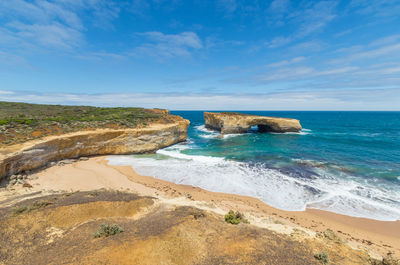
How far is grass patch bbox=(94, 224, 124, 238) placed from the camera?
5.98 metres

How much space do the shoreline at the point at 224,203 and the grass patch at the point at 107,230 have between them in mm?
3704

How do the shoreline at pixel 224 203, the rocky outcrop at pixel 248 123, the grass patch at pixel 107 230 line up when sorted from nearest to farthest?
the grass patch at pixel 107 230
the shoreline at pixel 224 203
the rocky outcrop at pixel 248 123

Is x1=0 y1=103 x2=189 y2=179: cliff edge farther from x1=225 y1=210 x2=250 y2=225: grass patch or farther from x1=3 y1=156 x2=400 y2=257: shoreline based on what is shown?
x1=225 y1=210 x2=250 y2=225: grass patch

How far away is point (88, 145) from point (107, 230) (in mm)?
17018

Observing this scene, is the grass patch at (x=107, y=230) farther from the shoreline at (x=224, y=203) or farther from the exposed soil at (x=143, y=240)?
the shoreline at (x=224, y=203)

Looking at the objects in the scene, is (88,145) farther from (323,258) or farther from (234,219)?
(323,258)

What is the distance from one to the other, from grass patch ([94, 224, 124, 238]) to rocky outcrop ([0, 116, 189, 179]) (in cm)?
1209

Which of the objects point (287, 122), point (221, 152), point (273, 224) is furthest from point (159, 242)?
point (287, 122)

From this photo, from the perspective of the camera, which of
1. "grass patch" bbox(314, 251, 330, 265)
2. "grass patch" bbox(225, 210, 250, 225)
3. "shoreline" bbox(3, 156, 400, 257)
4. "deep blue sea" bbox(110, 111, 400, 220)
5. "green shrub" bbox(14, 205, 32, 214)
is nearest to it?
"grass patch" bbox(314, 251, 330, 265)

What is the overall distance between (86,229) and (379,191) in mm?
19452

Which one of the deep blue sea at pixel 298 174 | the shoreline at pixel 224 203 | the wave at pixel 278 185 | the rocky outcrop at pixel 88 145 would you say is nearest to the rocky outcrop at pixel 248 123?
the rocky outcrop at pixel 88 145

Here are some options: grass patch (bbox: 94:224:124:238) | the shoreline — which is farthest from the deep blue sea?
grass patch (bbox: 94:224:124:238)

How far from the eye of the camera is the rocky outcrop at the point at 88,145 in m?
13.6

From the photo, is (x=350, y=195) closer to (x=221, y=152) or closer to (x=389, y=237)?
(x=389, y=237)
